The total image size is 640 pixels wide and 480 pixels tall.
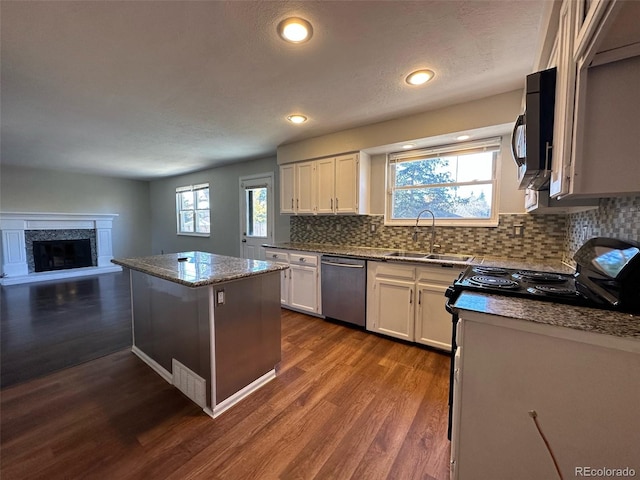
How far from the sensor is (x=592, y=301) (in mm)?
1072

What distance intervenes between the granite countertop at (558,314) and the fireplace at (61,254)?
8068 millimetres

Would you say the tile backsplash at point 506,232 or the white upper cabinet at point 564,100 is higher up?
the white upper cabinet at point 564,100

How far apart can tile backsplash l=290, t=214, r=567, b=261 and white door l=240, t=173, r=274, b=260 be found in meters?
1.08

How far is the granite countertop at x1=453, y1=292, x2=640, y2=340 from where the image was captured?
85cm

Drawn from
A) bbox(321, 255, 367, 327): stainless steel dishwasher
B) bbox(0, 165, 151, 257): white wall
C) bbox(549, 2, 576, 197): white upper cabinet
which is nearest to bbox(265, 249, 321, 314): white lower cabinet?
bbox(321, 255, 367, 327): stainless steel dishwasher

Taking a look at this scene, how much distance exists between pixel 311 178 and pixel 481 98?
210cm

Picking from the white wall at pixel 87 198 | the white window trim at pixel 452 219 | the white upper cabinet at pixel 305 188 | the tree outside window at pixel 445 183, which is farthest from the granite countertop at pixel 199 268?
the white wall at pixel 87 198

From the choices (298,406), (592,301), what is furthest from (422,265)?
(298,406)

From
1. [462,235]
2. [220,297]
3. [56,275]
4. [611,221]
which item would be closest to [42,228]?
[56,275]

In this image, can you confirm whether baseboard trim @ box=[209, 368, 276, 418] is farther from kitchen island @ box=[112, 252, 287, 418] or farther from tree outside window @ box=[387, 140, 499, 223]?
tree outside window @ box=[387, 140, 499, 223]

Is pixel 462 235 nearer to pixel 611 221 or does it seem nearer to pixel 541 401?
pixel 611 221

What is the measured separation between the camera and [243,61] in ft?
6.09

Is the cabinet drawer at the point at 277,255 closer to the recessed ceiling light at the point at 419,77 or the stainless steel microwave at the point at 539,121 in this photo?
the recessed ceiling light at the point at 419,77

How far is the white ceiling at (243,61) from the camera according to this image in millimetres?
1426
